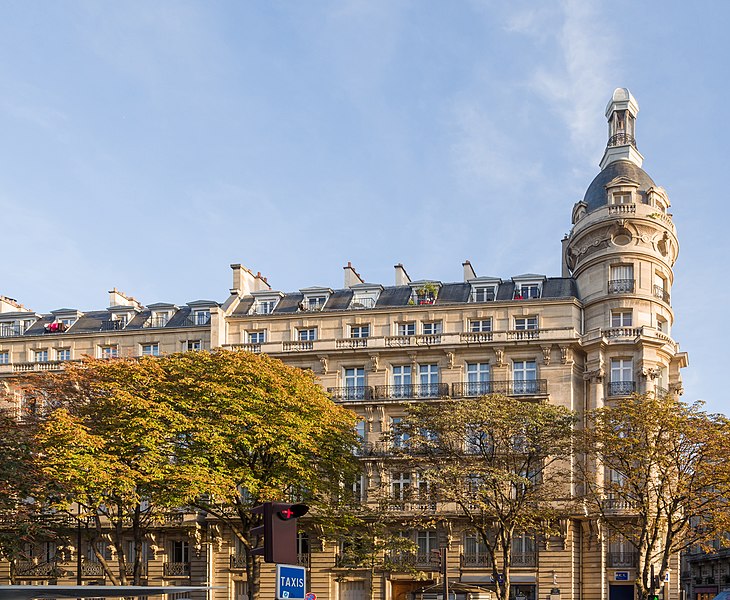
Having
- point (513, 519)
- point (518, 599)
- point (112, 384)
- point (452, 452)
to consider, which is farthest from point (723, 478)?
point (112, 384)

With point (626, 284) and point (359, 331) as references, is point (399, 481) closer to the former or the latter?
point (359, 331)

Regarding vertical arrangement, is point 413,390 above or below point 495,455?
above

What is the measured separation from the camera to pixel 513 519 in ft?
143

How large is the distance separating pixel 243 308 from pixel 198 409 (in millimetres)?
17850

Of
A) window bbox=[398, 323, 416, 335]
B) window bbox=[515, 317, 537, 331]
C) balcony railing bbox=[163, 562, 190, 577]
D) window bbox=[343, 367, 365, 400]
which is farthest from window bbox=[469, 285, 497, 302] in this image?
balcony railing bbox=[163, 562, 190, 577]

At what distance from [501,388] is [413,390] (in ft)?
16.5

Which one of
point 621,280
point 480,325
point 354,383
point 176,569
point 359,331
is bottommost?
point 176,569

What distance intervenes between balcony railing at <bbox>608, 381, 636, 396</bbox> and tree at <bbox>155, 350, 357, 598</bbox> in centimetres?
1586

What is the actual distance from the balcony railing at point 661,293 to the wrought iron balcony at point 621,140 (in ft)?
35.3

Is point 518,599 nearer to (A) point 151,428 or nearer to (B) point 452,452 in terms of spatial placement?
(B) point 452,452

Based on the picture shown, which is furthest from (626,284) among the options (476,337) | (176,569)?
(176,569)

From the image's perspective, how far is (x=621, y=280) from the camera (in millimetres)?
56000

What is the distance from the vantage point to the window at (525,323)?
186 ft

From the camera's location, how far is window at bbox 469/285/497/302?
58.9 metres
